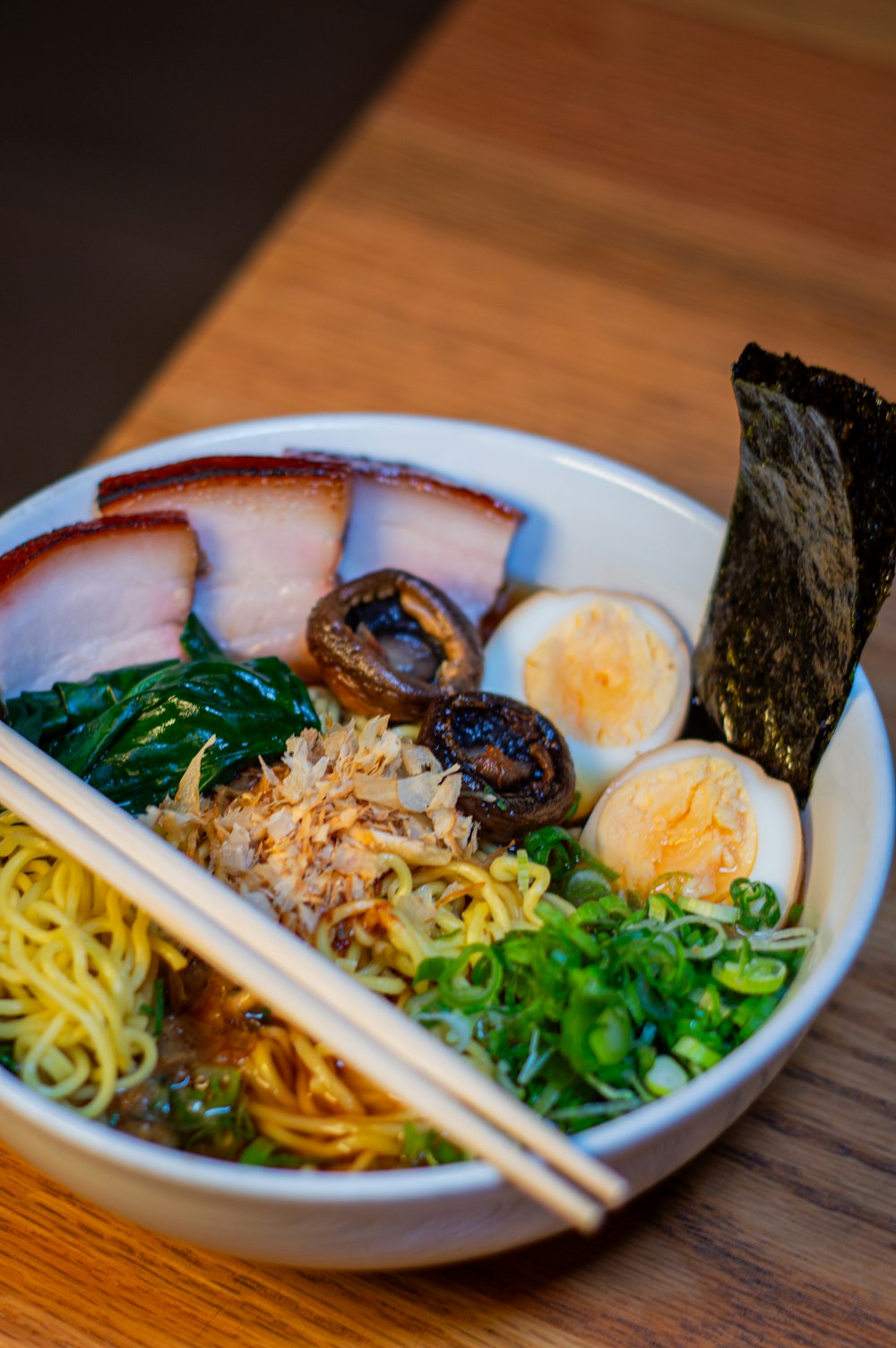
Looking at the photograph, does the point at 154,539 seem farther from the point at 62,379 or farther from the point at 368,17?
the point at 368,17

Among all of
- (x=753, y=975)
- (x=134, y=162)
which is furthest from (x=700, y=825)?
(x=134, y=162)

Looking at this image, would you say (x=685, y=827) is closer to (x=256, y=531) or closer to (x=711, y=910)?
(x=711, y=910)

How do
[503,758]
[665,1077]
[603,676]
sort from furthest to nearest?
[603,676]
[503,758]
[665,1077]

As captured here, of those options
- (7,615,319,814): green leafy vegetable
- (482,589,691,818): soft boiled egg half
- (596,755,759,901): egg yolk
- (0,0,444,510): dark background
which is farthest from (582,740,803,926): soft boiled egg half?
(0,0,444,510): dark background

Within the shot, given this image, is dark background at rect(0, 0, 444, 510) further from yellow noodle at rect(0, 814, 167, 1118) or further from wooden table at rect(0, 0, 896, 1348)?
yellow noodle at rect(0, 814, 167, 1118)

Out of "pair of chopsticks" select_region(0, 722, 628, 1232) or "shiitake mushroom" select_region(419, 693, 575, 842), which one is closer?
"pair of chopsticks" select_region(0, 722, 628, 1232)

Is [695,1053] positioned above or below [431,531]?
below
